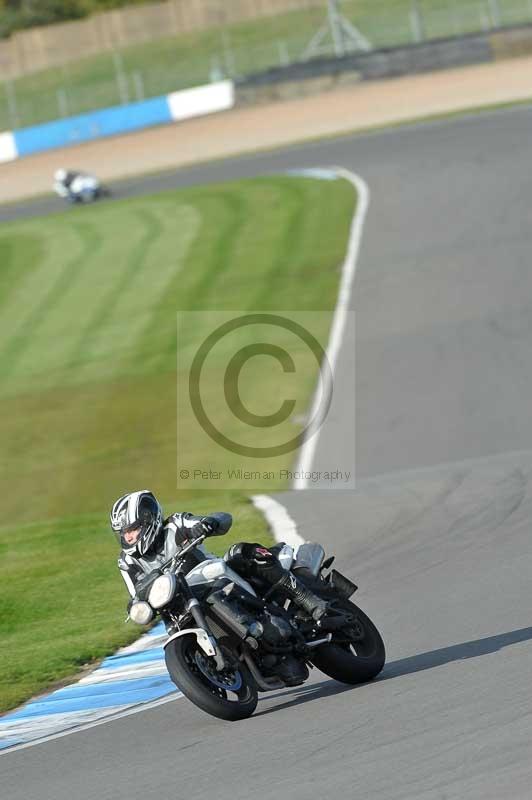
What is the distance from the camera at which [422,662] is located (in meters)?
7.49

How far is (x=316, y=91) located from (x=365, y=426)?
28359mm

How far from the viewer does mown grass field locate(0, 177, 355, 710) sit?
1098 centimetres

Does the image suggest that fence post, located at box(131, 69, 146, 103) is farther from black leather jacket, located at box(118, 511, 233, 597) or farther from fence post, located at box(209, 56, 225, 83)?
black leather jacket, located at box(118, 511, 233, 597)

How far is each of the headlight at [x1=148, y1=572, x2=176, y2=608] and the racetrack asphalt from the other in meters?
0.70

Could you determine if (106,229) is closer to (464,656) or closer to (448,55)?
(448,55)

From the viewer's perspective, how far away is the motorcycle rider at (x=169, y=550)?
7273 mm

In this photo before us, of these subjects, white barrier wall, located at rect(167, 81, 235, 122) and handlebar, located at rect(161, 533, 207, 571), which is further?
white barrier wall, located at rect(167, 81, 235, 122)

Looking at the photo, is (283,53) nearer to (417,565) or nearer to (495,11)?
(495,11)

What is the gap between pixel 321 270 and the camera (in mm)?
A: 26312

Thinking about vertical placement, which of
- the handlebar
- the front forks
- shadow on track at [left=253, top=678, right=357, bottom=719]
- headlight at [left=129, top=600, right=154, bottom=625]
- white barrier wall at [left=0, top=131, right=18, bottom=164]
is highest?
the handlebar

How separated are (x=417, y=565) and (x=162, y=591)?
3793 millimetres

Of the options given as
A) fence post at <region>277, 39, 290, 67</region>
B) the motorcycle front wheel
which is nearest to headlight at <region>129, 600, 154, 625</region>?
A: the motorcycle front wheel

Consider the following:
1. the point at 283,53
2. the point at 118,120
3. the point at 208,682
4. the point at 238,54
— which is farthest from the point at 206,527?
the point at 238,54

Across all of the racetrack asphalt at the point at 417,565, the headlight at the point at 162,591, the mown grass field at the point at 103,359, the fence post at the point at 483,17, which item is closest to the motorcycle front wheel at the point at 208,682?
the racetrack asphalt at the point at 417,565
